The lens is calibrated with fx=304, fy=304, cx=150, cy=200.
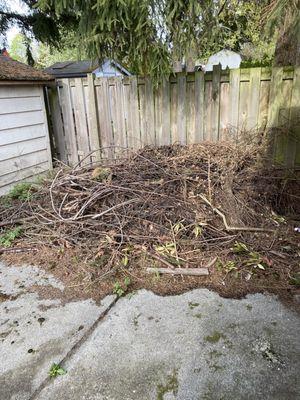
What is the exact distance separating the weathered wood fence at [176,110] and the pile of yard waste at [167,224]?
42cm

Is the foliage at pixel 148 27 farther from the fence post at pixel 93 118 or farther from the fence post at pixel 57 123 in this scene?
the fence post at pixel 57 123

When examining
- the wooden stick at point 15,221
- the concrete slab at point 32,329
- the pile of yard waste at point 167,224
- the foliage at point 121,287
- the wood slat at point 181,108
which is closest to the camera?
the concrete slab at point 32,329

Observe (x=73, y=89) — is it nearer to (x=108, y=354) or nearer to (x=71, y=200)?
(x=71, y=200)

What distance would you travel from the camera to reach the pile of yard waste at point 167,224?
267cm

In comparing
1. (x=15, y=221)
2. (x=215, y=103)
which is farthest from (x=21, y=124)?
(x=215, y=103)

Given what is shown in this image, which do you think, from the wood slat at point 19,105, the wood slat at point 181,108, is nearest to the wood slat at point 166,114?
the wood slat at point 181,108

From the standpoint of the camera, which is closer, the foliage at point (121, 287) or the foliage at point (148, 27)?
the foliage at point (121, 287)

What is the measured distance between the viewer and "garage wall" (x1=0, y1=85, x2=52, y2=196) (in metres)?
4.46

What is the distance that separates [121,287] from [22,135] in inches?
129

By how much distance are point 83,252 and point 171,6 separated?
2.73m

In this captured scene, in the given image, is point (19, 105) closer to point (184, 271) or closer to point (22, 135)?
point (22, 135)

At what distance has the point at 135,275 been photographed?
2723 millimetres

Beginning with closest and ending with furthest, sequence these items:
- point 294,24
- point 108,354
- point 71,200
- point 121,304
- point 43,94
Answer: point 108,354
point 121,304
point 294,24
point 71,200
point 43,94

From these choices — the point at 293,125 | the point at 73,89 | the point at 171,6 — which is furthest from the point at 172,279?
the point at 73,89
